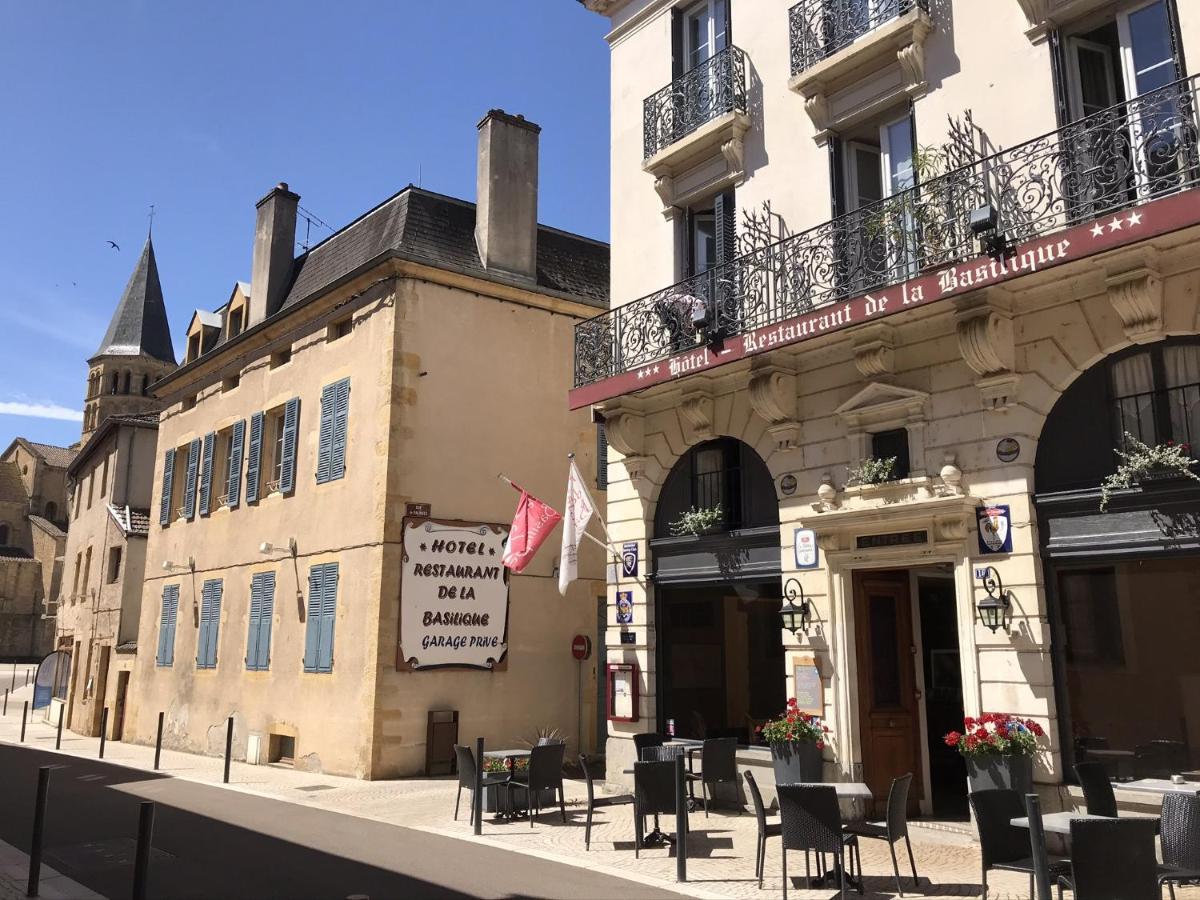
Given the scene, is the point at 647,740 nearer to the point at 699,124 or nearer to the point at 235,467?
the point at 699,124

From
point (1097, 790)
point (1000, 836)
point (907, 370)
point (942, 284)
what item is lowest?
point (1000, 836)

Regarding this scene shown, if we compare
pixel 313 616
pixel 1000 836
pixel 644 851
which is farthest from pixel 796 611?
pixel 313 616

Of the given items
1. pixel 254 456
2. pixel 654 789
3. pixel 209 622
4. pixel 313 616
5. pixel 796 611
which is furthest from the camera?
pixel 209 622

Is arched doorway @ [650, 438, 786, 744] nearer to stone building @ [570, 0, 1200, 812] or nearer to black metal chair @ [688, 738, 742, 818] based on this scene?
stone building @ [570, 0, 1200, 812]

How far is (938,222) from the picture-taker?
8.88m

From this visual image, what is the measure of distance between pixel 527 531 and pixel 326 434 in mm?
5701

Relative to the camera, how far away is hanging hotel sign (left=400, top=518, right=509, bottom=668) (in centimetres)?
1459

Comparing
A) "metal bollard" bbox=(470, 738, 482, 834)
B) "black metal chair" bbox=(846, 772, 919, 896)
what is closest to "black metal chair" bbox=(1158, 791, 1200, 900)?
"black metal chair" bbox=(846, 772, 919, 896)

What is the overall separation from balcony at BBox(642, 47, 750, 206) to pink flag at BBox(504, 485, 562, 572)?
4.43 metres

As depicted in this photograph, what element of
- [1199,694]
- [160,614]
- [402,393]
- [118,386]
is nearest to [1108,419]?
[1199,694]

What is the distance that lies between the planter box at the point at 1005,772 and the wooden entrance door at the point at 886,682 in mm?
1755

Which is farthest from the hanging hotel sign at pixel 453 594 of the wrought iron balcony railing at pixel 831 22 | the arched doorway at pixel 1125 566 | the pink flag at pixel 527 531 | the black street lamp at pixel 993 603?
the arched doorway at pixel 1125 566

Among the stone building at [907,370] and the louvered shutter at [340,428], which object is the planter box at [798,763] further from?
the louvered shutter at [340,428]

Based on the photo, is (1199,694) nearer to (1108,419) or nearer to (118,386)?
(1108,419)
